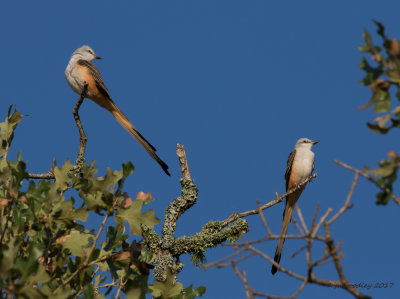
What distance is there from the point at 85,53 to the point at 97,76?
127 centimetres

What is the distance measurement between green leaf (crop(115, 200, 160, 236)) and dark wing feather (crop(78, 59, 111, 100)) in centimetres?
557

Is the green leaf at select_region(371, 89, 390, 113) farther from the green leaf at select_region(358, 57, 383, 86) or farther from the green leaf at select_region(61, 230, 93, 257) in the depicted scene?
the green leaf at select_region(61, 230, 93, 257)

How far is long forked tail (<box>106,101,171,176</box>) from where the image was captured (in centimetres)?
712

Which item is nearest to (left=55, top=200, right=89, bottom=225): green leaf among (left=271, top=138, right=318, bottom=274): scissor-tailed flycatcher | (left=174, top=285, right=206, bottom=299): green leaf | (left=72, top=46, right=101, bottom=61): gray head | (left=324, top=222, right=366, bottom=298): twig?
(left=174, top=285, right=206, bottom=299): green leaf

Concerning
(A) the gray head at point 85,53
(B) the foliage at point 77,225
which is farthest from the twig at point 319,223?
(A) the gray head at point 85,53

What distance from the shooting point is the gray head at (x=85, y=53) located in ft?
31.6

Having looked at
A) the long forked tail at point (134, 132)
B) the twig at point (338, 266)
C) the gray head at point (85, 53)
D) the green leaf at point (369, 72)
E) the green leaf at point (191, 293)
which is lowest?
the twig at point (338, 266)

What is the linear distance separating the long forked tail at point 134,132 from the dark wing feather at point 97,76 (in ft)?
0.64

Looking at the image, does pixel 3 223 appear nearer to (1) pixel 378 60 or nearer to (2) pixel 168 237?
(1) pixel 378 60

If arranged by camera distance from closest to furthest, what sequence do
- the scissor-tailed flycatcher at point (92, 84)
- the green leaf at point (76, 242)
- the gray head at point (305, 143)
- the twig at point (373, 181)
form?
the twig at point (373, 181) → the green leaf at point (76, 242) → the scissor-tailed flycatcher at point (92, 84) → the gray head at point (305, 143)

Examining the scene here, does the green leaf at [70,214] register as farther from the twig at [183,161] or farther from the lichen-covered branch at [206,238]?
the twig at [183,161]

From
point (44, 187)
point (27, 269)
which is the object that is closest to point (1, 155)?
point (44, 187)

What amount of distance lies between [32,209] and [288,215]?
20.6 feet

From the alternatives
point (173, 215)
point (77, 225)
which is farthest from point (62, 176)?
point (173, 215)
